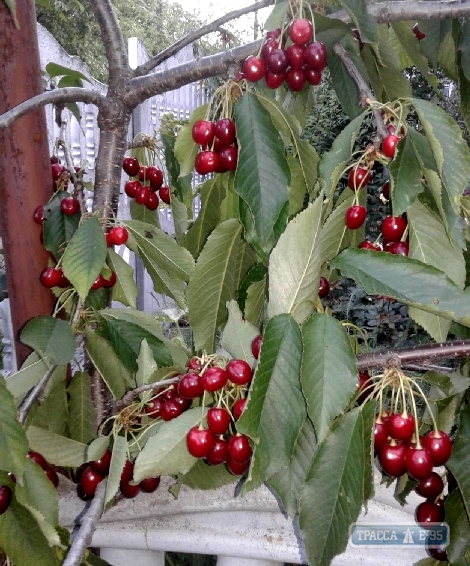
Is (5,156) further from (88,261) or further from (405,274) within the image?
(405,274)

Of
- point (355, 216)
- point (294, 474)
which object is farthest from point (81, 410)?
point (355, 216)

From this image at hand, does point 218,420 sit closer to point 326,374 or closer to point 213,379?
point 213,379

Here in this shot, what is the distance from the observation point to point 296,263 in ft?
1.63

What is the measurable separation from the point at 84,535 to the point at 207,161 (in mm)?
448

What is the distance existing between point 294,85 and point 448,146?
0.25m

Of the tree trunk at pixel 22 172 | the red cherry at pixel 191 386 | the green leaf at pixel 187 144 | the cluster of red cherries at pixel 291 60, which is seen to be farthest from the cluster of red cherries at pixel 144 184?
the red cherry at pixel 191 386

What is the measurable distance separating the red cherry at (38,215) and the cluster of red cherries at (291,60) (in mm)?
377

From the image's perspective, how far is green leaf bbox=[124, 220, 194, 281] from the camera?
830 mm

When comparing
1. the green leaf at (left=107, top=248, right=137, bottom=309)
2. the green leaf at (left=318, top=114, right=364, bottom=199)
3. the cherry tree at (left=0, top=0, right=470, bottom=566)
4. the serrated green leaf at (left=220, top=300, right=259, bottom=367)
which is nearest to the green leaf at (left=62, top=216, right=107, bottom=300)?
the cherry tree at (left=0, top=0, right=470, bottom=566)

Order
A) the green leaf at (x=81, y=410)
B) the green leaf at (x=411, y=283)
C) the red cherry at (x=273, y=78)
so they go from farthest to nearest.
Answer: the green leaf at (x=81, y=410), the red cherry at (x=273, y=78), the green leaf at (x=411, y=283)

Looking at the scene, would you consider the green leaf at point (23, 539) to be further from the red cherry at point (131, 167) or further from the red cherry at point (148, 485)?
the red cherry at point (131, 167)

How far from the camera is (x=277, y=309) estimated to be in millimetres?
511

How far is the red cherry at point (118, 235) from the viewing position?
83 centimetres

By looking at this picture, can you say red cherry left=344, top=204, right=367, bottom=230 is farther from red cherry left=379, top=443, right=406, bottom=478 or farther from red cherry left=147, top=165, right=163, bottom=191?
red cherry left=147, top=165, right=163, bottom=191
